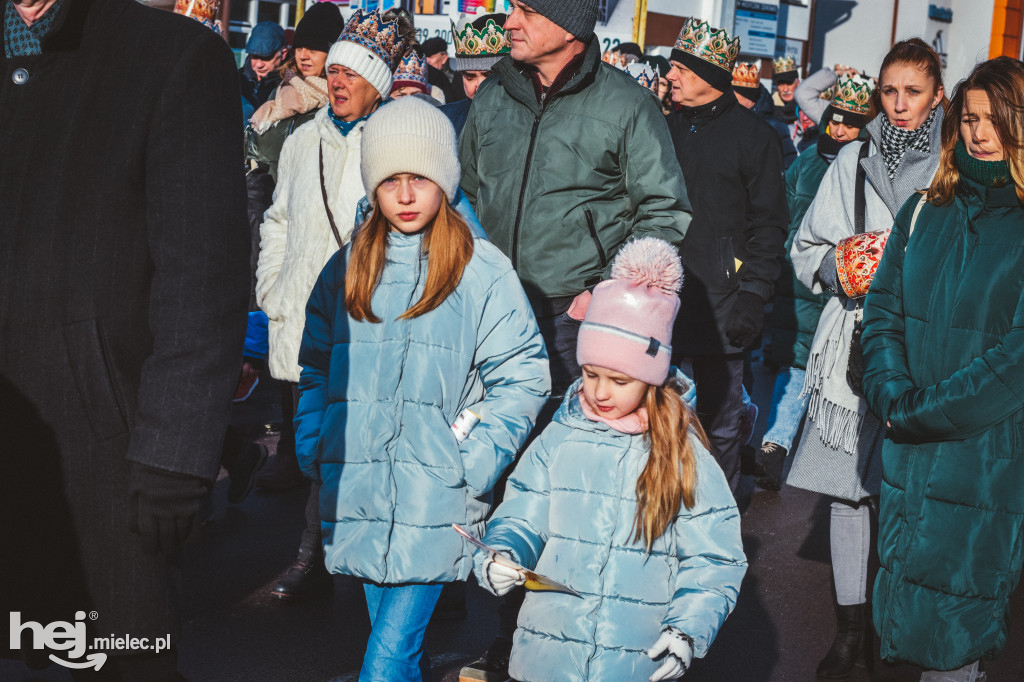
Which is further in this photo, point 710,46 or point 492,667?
point 710,46

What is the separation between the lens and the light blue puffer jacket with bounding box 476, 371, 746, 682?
3.03m

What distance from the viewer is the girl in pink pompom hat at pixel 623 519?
3025 millimetres

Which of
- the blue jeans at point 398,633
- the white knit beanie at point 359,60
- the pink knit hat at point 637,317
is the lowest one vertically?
the blue jeans at point 398,633

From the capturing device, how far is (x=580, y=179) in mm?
4430

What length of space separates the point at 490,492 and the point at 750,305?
8.62 ft

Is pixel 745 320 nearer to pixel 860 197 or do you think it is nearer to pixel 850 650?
pixel 860 197

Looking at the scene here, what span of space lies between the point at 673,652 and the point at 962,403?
127cm

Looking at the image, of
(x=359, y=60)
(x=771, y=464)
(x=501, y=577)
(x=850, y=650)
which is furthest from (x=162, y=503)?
(x=771, y=464)

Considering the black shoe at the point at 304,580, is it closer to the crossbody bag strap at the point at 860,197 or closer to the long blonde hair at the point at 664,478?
the long blonde hair at the point at 664,478

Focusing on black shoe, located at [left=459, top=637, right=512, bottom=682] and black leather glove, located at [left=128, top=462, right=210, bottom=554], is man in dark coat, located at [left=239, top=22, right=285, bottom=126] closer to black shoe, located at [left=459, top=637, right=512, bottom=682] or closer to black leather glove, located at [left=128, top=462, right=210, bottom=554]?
black shoe, located at [left=459, top=637, right=512, bottom=682]

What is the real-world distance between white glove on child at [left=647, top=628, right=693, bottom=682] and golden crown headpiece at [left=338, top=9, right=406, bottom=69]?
10.4ft

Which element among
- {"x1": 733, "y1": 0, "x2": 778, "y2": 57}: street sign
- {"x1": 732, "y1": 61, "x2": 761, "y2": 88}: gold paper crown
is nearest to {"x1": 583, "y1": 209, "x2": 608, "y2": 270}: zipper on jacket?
{"x1": 732, "y1": 61, "x2": 761, "y2": 88}: gold paper crown

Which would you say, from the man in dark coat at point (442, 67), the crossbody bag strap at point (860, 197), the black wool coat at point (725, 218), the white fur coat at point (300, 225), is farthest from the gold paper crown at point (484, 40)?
the man in dark coat at point (442, 67)

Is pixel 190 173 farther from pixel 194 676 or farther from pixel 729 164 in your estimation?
pixel 729 164
